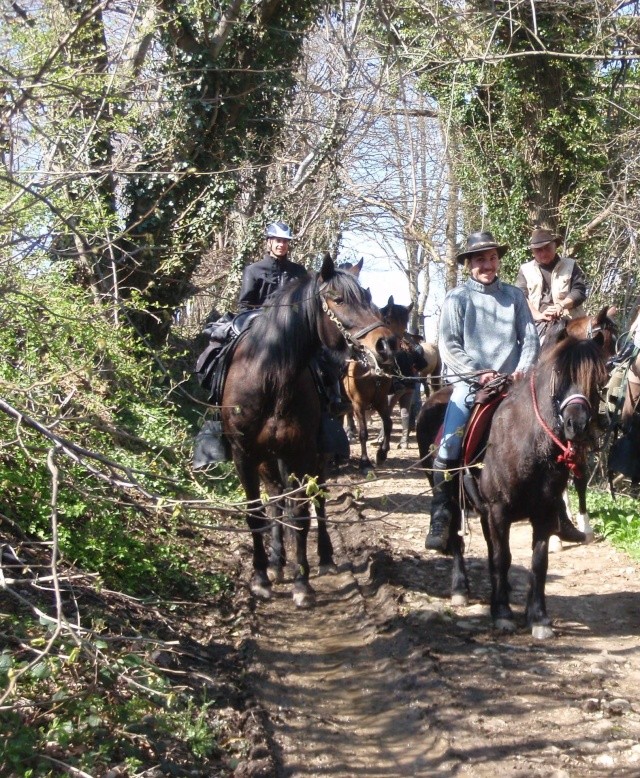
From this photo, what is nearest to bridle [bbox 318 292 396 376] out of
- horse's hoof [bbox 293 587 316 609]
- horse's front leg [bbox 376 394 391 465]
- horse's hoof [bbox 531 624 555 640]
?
horse's hoof [bbox 293 587 316 609]

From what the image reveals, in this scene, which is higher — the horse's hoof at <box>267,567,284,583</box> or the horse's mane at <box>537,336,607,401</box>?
the horse's mane at <box>537,336,607,401</box>

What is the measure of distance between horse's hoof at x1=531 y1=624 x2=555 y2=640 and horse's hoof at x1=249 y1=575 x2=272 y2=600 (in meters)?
2.35

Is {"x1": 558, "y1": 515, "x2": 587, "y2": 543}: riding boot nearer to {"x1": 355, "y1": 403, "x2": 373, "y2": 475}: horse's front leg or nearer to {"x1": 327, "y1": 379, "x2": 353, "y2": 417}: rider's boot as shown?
{"x1": 327, "y1": 379, "x2": 353, "y2": 417}: rider's boot

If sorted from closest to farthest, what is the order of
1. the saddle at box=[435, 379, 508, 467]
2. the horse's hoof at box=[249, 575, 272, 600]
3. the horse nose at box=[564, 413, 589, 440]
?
the horse nose at box=[564, 413, 589, 440], the saddle at box=[435, 379, 508, 467], the horse's hoof at box=[249, 575, 272, 600]

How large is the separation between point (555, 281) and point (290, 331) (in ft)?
12.5

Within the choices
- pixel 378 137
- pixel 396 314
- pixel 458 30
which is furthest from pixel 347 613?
pixel 378 137

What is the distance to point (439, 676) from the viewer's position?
6.10 m

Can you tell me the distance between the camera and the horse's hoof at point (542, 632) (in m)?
6.88

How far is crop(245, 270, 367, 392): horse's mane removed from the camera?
7.92 metres

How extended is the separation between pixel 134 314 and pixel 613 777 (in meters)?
9.39

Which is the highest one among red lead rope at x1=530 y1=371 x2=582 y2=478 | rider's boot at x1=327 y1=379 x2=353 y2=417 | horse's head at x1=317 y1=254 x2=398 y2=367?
horse's head at x1=317 y1=254 x2=398 y2=367

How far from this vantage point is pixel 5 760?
4.05 m

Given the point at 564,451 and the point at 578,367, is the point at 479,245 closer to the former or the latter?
the point at 578,367

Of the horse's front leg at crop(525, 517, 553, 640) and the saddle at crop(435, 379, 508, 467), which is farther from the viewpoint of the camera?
the saddle at crop(435, 379, 508, 467)
